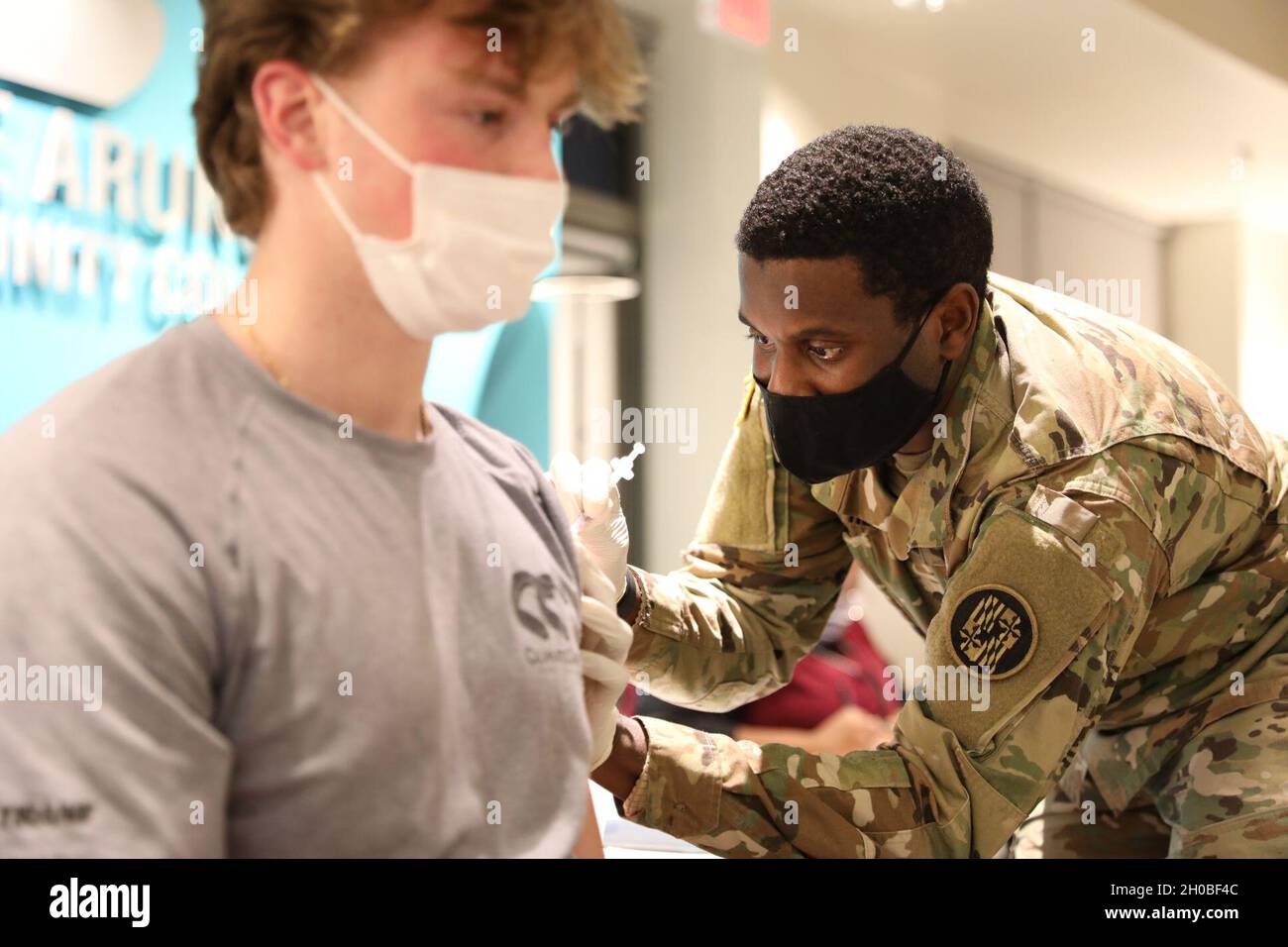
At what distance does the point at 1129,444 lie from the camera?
1.33 m

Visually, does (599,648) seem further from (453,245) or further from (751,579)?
(751,579)

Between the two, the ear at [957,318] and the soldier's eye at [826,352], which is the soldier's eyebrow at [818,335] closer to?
the soldier's eye at [826,352]

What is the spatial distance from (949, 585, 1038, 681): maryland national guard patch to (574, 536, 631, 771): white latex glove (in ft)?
1.38

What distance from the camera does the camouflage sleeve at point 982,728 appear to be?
1.24 meters

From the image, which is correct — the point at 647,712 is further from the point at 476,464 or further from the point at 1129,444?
the point at 476,464

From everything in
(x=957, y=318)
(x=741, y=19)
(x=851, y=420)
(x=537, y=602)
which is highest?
(x=741, y=19)

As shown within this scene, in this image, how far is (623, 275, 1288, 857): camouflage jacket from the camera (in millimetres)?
1251

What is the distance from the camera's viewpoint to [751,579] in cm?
163

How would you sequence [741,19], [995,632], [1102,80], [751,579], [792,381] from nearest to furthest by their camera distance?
[995,632]
[792,381]
[751,579]
[741,19]
[1102,80]

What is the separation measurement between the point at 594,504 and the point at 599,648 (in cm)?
29

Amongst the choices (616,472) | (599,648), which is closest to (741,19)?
(616,472)

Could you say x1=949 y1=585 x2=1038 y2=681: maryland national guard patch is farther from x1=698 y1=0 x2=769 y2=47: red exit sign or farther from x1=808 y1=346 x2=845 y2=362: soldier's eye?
x1=698 y1=0 x2=769 y2=47: red exit sign

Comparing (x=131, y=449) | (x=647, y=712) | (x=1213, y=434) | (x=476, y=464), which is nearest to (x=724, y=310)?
(x=647, y=712)

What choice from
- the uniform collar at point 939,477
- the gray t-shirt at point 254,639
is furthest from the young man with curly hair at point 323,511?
the uniform collar at point 939,477
